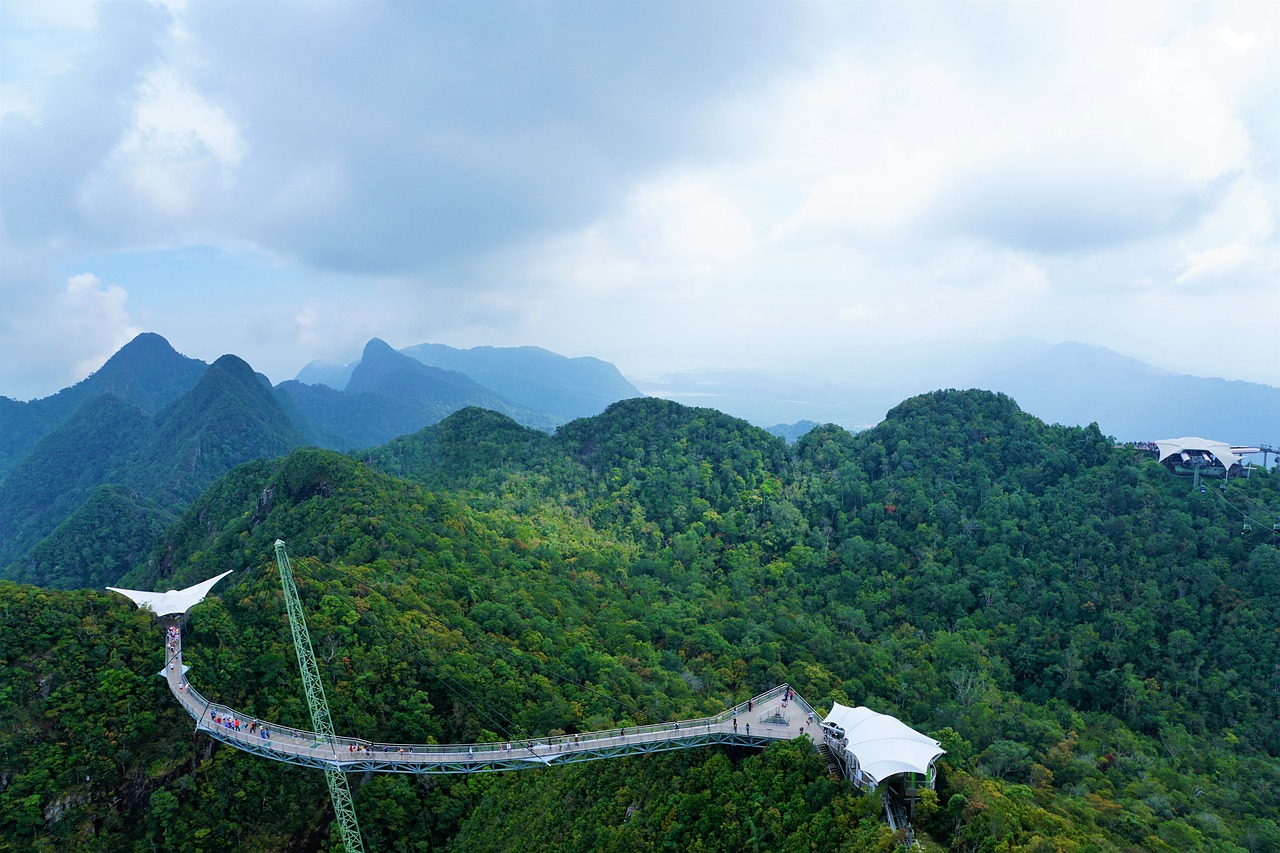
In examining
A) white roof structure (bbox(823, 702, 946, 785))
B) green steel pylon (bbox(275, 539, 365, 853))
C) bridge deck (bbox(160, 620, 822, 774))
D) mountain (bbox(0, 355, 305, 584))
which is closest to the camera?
white roof structure (bbox(823, 702, 946, 785))

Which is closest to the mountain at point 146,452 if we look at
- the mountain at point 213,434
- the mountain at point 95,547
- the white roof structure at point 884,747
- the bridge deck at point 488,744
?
the mountain at point 213,434

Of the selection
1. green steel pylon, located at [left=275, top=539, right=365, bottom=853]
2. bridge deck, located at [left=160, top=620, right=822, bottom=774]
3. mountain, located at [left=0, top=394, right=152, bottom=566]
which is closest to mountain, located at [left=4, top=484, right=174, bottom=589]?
mountain, located at [left=0, top=394, right=152, bottom=566]

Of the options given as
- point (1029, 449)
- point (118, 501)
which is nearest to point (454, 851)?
point (1029, 449)

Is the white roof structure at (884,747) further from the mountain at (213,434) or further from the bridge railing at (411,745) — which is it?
the mountain at (213,434)

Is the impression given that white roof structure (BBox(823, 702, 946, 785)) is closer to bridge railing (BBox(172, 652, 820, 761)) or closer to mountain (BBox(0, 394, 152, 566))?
bridge railing (BBox(172, 652, 820, 761))

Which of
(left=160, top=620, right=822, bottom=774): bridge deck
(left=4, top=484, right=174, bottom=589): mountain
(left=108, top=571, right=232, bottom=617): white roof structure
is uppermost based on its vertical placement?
(left=108, top=571, right=232, bottom=617): white roof structure

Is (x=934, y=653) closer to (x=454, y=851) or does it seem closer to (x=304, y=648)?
(x=454, y=851)

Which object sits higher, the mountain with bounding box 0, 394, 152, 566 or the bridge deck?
the bridge deck
